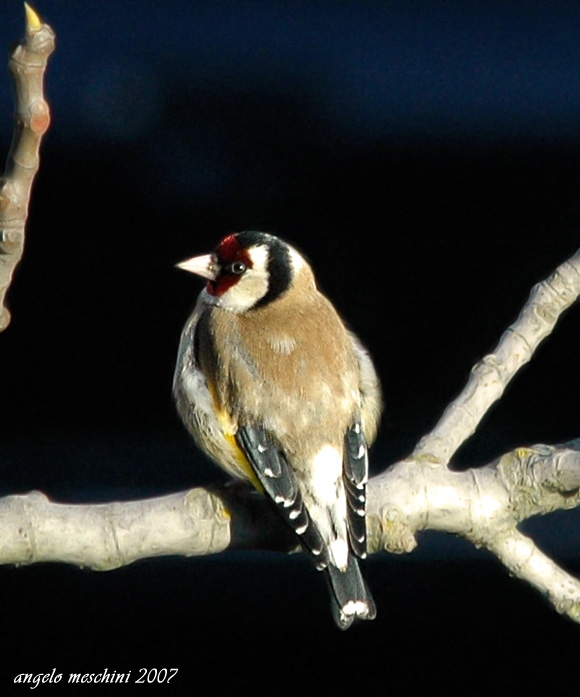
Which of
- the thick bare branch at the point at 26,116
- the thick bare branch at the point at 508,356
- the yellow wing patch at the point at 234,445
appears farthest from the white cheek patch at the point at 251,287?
the thick bare branch at the point at 26,116

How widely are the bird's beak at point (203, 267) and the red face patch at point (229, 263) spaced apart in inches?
0.6

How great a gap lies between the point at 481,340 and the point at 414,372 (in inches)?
10.8

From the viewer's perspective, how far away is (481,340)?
4.23 meters

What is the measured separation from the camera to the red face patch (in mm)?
2918

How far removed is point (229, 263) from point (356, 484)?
2.50ft

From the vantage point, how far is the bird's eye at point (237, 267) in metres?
2.92

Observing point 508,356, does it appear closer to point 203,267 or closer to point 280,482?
point 280,482

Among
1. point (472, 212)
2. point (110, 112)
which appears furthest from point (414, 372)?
point (110, 112)

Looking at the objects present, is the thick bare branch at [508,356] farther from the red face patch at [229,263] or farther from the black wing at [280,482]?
the red face patch at [229,263]

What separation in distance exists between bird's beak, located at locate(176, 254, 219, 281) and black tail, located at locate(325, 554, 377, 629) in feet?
2.83

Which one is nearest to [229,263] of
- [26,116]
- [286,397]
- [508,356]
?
[286,397]

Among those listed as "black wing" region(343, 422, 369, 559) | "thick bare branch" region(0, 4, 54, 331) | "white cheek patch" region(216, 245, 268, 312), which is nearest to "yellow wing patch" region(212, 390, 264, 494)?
"black wing" region(343, 422, 369, 559)

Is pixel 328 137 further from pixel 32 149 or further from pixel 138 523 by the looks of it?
pixel 32 149

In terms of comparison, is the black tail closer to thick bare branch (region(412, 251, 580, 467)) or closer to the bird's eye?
thick bare branch (region(412, 251, 580, 467))
